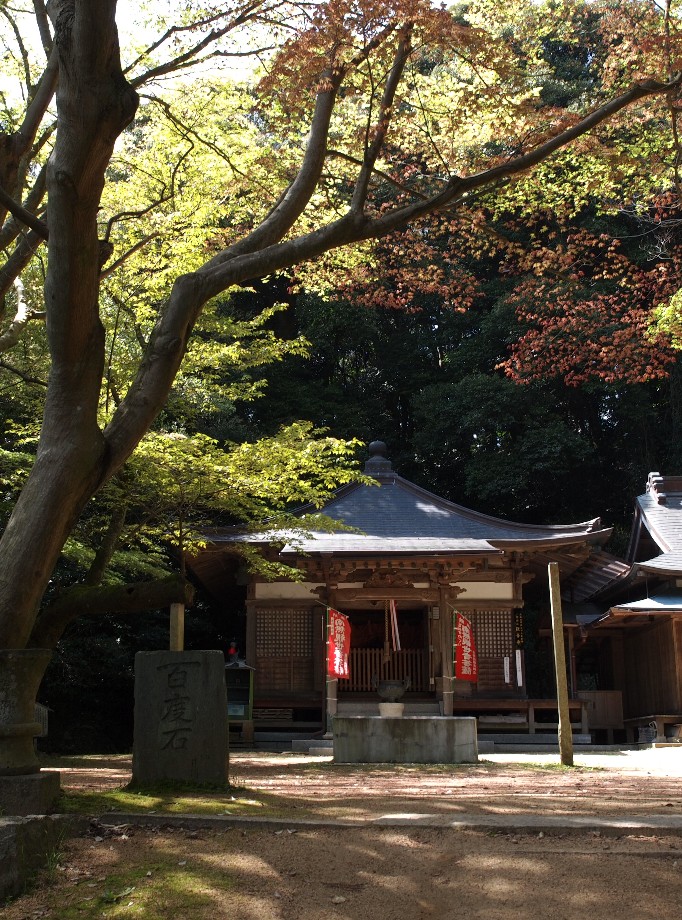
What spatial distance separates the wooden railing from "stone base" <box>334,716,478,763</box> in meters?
5.86

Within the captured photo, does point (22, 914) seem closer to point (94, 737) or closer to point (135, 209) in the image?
point (135, 209)

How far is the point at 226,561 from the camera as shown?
17938mm

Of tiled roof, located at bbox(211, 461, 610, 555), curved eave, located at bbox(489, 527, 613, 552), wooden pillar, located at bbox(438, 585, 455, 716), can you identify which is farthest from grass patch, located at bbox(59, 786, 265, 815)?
curved eave, located at bbox(489, 527, 613, 552)

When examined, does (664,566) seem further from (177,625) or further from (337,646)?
(177,625)

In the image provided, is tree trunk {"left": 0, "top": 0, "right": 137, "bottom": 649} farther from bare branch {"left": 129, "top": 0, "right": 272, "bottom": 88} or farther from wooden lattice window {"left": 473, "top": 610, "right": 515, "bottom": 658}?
wooden lattice window {"left": 473, "top": 610, "right": 515, "bottom": 658}

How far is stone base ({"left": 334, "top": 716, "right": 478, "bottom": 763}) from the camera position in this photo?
1129cm

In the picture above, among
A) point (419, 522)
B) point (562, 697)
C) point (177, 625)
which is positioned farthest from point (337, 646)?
point (177, 625)

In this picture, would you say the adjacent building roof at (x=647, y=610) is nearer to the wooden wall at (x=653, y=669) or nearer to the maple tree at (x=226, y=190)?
the wooden wall at (x=653, y=669)

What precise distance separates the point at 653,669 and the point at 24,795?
15905 mm

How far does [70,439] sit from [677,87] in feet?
19.5

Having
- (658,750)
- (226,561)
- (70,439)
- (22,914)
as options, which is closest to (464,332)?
(226,561)

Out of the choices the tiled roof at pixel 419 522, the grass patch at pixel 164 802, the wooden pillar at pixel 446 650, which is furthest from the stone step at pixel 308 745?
the grass patch at pixel 164 802

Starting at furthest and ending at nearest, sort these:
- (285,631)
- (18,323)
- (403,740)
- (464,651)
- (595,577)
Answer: (595,577) < (285,631) < (464,651) < (403,740) < (18,323)

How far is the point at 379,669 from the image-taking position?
17922 mm
